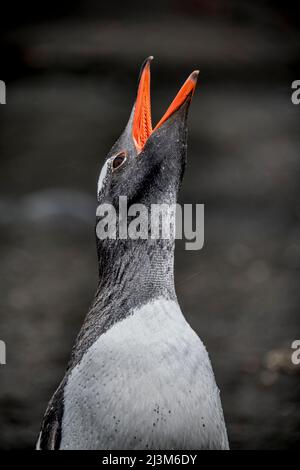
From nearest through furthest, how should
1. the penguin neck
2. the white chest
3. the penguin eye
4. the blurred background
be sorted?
the white chest, the penguin neck, the penguin eye, the blurred background

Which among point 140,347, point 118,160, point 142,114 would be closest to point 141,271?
point 140,347

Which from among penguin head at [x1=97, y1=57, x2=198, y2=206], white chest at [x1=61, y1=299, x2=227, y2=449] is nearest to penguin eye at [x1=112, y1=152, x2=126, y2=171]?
penguin head at [x1=97, y1=57, x2=198, y2=206]

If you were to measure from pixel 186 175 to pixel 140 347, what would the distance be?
17.6 feet

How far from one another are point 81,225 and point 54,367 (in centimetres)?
268

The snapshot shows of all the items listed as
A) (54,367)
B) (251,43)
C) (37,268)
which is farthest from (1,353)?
(251,43)

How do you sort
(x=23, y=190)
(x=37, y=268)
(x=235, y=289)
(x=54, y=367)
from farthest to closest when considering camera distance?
(x=23, y=190) → (x=37, y=268) → (x=235, y=289) → (x=54, y=367)

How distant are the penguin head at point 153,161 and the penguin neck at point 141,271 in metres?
0.13

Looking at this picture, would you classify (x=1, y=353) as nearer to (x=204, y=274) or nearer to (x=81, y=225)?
(x=204, y=274)

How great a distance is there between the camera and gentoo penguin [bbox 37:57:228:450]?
84.9 inches

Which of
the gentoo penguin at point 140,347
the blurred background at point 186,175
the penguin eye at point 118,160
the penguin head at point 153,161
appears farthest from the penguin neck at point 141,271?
the blurred background at point 186,175

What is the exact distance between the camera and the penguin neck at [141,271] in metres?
2.29

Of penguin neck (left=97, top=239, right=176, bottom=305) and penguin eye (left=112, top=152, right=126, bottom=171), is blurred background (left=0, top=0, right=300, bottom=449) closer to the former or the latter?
penguin neck (left=97, top=239, right=176, bottom=305)

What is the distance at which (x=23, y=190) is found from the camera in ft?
24.7

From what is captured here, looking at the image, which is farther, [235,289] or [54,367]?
[235,289]
